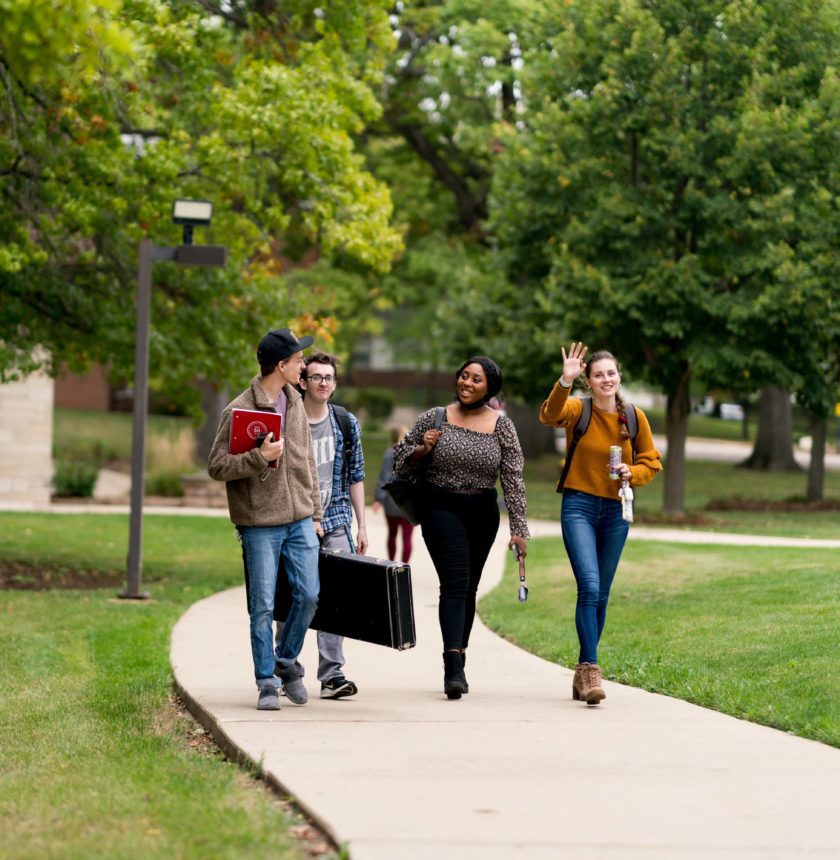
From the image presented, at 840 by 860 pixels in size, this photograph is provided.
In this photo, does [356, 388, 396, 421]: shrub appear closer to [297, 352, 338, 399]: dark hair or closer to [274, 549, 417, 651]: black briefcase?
[297, 352, 338, 399]: dark hair

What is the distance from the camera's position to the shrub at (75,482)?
3012 cm

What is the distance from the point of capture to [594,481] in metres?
9.04

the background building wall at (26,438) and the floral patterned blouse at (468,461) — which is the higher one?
the floral patterned blouse at (468,461)

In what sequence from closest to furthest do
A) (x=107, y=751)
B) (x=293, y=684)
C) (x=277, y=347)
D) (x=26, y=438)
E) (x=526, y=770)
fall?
1. (x=526, y=770)
2. (x=107, y=751)
3. (x=277, y=347)
4. (x=293, y=684)
5. (x=26, y=438)

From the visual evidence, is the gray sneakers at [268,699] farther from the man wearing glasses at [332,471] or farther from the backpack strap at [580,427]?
the backpack strap at [580,427]

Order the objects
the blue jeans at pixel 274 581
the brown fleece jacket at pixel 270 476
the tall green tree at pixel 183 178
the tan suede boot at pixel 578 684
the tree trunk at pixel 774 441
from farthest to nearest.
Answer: the tree trunk at pixel 774 441
the tall green tree at pixel 183 178
the tan suede boot at pixel 578 684
the blue jeans at pixel 274 581
the brown fleece jacket at pixel 270 476

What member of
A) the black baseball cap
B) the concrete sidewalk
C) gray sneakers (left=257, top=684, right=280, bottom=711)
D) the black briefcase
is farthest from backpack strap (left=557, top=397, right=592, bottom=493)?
gray sneakers (left=257, top=684, right=280, bottom=711)

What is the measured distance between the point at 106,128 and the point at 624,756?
10.2 m

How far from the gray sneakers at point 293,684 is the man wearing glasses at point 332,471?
333 mm

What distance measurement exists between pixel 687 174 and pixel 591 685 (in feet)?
58.9

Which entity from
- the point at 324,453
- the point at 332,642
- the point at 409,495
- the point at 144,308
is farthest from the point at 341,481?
the point at 144,308

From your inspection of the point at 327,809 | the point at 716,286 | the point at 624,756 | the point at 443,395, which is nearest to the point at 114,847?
the point at 327,809

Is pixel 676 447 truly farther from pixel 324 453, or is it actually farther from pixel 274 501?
pixel 274 501

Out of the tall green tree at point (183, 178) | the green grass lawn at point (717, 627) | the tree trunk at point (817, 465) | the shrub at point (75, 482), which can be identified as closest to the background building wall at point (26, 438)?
the shrub at point (75, 482)
